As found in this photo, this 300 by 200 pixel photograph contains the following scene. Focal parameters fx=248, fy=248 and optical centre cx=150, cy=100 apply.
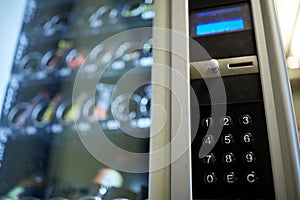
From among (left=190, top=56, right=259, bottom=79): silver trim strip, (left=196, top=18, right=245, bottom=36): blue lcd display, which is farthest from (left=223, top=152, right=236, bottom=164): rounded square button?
(left=196, top=18, right=245, bottom=36): blue lcd display

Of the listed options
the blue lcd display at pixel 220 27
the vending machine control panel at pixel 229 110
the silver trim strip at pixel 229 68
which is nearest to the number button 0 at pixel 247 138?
the vending machine control panel at pixel 229 110

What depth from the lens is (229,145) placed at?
1.37ft

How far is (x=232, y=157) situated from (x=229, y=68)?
6.7 inches

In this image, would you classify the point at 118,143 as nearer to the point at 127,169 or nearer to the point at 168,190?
the point at 127,169

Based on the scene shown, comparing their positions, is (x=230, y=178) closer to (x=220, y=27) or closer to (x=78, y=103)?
(x=220, y=27)

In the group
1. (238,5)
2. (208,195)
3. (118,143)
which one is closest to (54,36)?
(118,143)

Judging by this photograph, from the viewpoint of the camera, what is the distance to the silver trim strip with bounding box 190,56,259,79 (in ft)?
1.54

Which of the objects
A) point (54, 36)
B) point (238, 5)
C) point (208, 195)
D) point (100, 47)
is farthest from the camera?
point (54, 36)

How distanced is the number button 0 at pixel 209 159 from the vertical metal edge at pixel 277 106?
3.6 inches

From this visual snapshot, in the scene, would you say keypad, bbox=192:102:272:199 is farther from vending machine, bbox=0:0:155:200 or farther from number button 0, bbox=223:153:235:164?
vending machine, bbox=0:0:155:200

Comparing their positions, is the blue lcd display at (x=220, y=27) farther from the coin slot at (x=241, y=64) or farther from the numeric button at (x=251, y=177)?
the numeric button at (x=251, y=177)

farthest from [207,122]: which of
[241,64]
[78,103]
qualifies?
[78,103]

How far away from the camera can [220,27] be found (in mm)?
522

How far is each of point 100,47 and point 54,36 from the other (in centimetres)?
22
